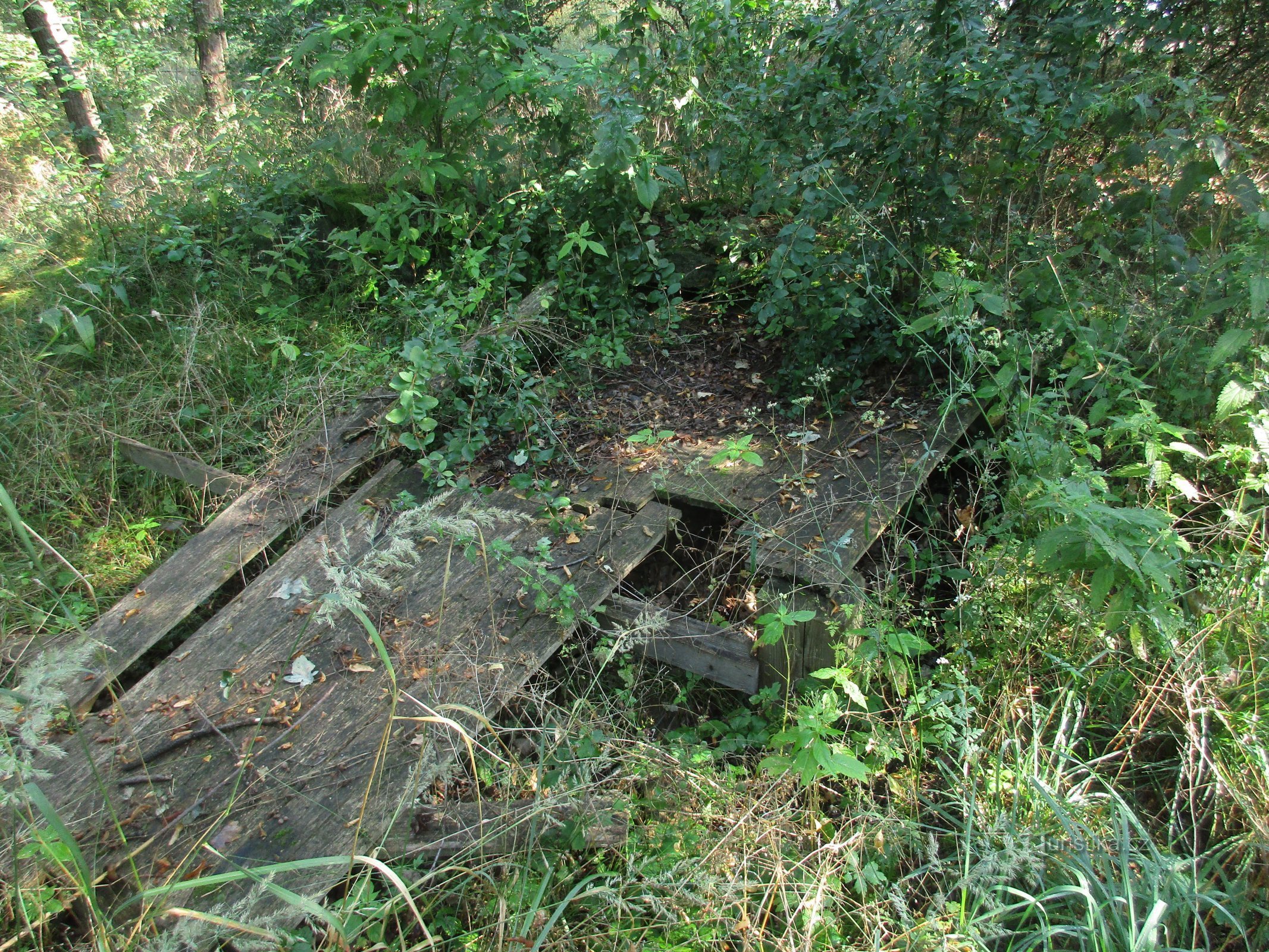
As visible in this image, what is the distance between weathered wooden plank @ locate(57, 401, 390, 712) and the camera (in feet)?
8.70

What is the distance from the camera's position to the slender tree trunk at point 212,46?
831cm

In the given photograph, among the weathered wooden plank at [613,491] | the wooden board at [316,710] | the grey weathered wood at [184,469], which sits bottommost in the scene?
the wooden board at [316,710]

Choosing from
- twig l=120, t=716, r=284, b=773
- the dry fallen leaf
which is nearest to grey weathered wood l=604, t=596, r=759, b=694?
the dry fallen leaf

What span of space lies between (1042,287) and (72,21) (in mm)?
7791

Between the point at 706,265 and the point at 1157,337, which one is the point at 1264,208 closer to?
the point at 1157,337

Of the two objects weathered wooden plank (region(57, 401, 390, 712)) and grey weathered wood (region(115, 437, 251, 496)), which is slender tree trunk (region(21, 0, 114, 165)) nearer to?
grey weathered wood (region(115, 437, 251, 496))

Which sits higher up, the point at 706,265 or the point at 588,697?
the point at 706,265

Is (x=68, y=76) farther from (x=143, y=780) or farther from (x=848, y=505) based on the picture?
(x=848, y=505)

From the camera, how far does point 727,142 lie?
157 inches

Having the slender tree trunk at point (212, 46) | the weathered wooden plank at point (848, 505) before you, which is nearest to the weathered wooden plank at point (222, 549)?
the weathered wooden plank at point (848, 505)

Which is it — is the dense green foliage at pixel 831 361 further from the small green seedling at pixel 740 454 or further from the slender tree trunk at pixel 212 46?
the slender tree trunk at pixel 212 46

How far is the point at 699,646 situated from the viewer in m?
2.60

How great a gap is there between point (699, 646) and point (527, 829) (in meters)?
0.86

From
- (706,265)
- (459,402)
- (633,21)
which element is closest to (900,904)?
(459,402)
